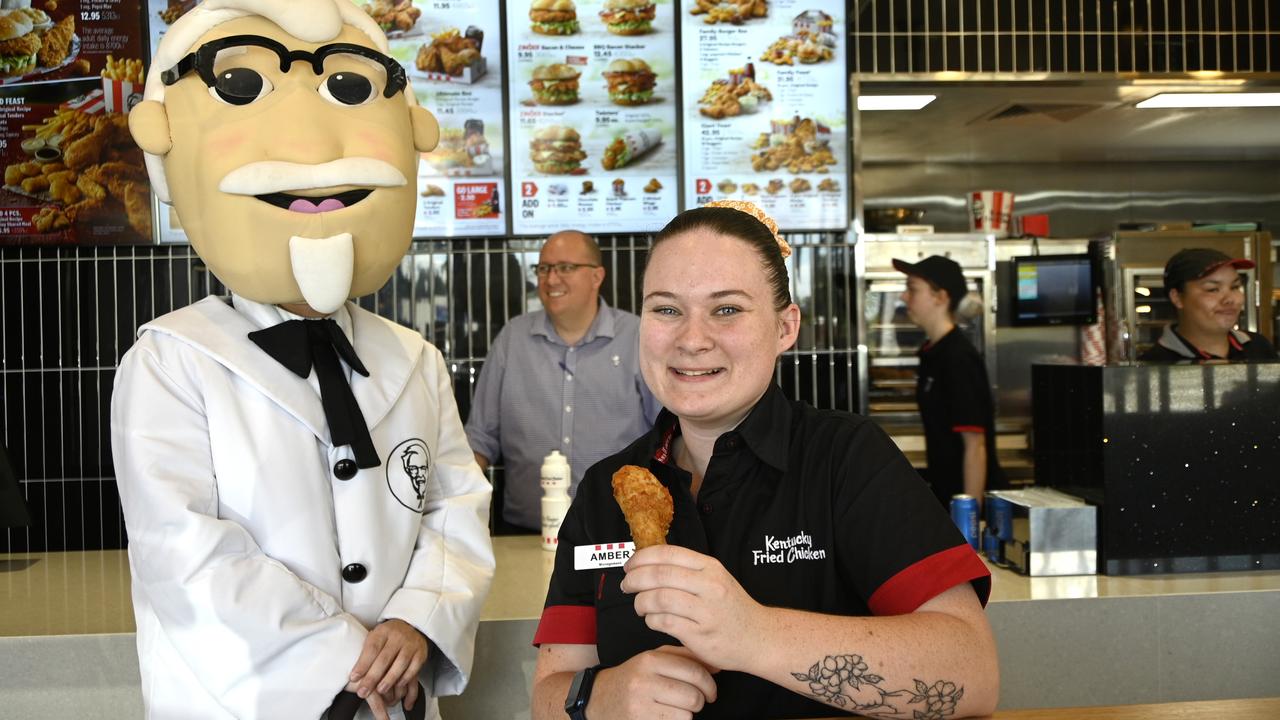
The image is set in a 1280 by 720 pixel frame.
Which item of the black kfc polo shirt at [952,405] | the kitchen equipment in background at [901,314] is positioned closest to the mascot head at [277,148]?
the black kfc polo shirt at [952,405]

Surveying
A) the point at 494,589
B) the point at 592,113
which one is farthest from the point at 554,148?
the point at 494,589

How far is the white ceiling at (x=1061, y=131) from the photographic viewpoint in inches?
238

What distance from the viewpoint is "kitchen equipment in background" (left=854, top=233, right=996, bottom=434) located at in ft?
19.2

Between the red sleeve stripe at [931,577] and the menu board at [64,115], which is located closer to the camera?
the red sleeve stripe at [931,577]

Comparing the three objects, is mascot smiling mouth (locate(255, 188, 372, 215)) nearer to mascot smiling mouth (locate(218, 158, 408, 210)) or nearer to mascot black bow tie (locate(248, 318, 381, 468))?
mascot smiling mouth (locate(218, 158, 408, 210))

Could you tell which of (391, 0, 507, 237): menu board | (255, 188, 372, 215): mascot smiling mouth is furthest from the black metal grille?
(255, 188, 372, 215): mascot smiling mouth

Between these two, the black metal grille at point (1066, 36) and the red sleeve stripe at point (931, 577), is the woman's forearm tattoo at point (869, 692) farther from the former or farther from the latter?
the black metal grille at point (1066, 36)

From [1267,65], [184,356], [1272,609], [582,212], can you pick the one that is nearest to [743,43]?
[582,212]

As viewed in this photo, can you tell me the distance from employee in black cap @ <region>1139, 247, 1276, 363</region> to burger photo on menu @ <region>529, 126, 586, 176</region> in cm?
207

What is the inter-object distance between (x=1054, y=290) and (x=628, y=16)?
365 cm

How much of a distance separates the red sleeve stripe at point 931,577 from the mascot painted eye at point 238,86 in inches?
46.5

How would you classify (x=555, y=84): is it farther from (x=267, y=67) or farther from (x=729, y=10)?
(x=267, y=67)

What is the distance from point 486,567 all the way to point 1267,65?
378 cm

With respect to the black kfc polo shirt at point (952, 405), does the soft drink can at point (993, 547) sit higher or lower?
lower
